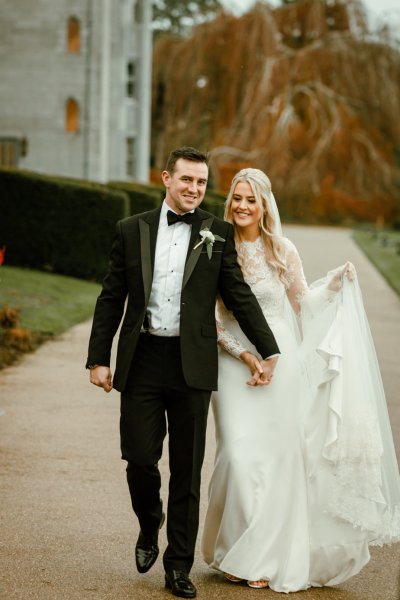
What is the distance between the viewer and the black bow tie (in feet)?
14.7

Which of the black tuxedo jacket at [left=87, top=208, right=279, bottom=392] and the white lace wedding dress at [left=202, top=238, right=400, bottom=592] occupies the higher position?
the black tuxedo jacket at [left=87, top=208, right=279, bottom=392]

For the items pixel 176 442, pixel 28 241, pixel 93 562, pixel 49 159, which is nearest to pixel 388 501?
pixel 176 442

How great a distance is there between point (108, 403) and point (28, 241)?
9625mm

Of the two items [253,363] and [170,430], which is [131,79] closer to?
[253,363]

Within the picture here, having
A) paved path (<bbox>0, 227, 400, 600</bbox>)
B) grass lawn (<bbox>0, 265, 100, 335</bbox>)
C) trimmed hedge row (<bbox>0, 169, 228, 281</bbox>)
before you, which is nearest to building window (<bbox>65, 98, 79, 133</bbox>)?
trimmed hedge row (<bbox>0, 169, 228, 281</bbox>)

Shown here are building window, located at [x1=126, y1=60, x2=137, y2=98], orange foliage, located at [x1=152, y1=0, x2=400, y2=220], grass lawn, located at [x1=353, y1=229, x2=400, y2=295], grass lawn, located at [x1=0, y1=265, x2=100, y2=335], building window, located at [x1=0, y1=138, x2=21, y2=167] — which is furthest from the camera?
orange foliage, located at [x1=152, y1=0, x2=400, y2=220]

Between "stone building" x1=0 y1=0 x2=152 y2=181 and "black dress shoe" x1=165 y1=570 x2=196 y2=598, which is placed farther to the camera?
"stone building" x1=0 y1=0 x2=152 y2=181

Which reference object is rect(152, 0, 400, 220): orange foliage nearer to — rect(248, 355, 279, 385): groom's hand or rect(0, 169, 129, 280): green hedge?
rect(0, 169, 129, 280): green hedge

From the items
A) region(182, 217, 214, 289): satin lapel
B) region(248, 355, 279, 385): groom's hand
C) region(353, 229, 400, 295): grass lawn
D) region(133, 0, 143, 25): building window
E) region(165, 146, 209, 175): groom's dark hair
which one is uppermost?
region(133, 0, 143, 25): building window

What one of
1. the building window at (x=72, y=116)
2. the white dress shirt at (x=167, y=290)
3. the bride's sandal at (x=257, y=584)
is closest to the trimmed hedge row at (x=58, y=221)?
the building window at (x=72, y=116)

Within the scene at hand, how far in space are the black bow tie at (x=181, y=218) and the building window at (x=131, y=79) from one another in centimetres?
3106

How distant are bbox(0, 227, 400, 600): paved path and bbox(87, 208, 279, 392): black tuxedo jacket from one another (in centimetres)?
87

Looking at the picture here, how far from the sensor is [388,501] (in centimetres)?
481

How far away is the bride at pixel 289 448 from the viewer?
15.0 ft
